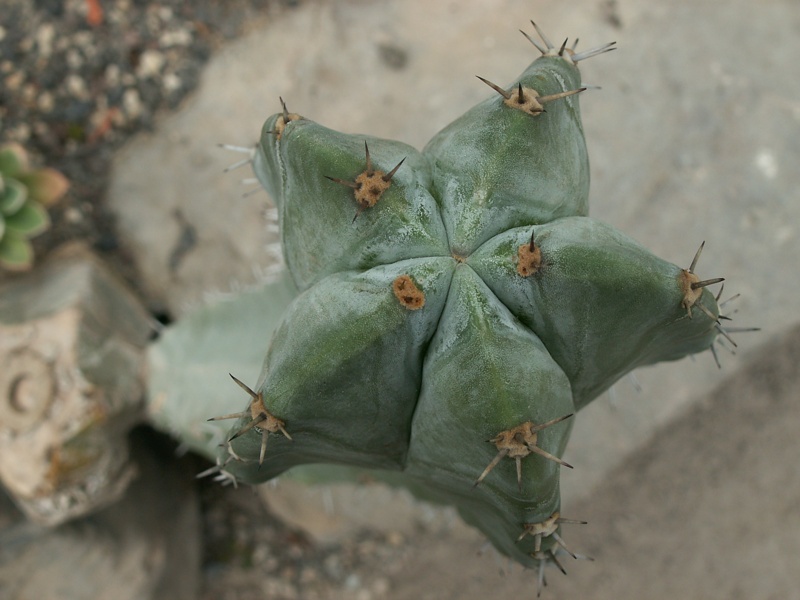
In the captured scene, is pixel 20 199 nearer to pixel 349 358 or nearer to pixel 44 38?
pixel 44 38

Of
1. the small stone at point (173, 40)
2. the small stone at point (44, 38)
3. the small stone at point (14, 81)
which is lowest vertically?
the small stone at point (14, 81)

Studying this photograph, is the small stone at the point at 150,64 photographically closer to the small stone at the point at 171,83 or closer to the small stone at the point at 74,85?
the small stone at the point at 171,83

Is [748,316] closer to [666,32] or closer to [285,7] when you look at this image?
[666,32]

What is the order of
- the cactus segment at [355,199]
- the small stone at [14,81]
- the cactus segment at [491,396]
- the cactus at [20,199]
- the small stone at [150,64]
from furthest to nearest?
the small stone at [150,64], the small stone at [14,81], the cactus at [20,199], the cactus segment at [355,199], the cactus segment at [491,396]

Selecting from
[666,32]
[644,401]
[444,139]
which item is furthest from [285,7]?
[644,401]

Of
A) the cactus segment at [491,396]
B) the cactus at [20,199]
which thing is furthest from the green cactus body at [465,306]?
the cactus at [20,199]

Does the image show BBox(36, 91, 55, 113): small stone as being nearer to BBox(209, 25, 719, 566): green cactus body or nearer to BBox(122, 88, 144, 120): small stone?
BBox(122, 88, 144, 120): small stone

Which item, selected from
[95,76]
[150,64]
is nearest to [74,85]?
[95,76]
